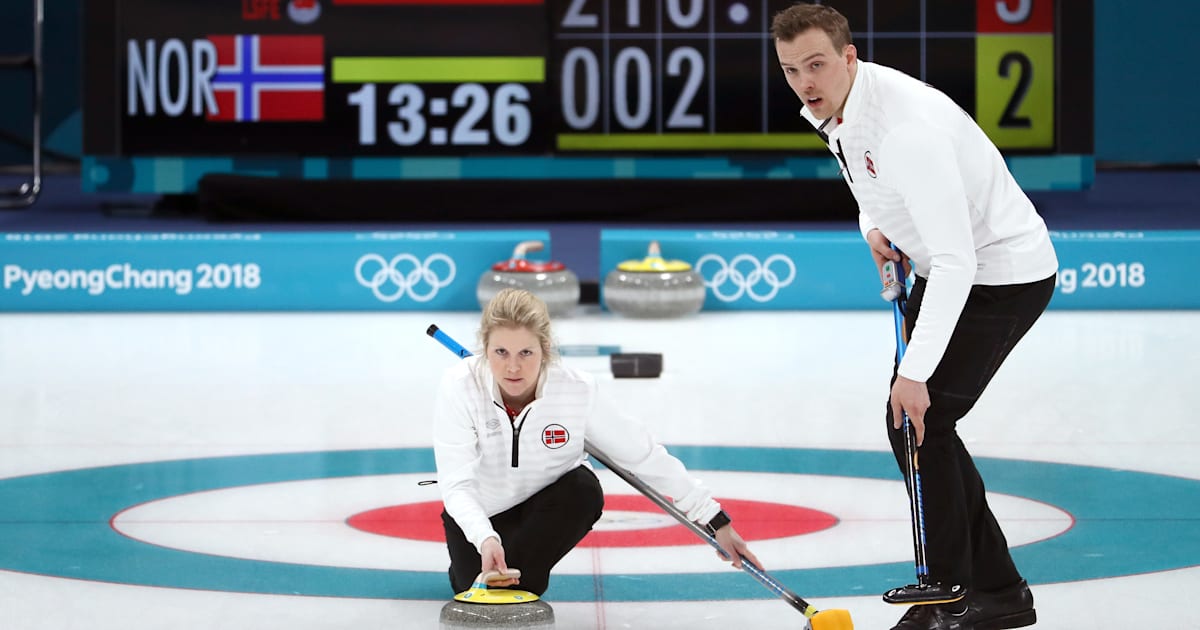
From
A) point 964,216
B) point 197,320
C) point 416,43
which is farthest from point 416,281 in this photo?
point 964,216

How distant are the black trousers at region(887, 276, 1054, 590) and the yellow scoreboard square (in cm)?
758

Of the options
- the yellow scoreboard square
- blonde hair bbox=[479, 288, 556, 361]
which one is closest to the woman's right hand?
blonde hair bbox=[479, 288, 556, 361]

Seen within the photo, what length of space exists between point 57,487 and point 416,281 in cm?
401

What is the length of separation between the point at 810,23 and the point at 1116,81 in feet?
42.3

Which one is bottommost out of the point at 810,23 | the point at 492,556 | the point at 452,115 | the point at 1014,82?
the point at 492,556

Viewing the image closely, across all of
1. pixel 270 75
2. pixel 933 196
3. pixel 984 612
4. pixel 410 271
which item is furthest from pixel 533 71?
pixel 933 196

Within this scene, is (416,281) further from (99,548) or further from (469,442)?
(469,442)

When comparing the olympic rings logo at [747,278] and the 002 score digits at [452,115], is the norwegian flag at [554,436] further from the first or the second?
the 002 score digits at [452,115]

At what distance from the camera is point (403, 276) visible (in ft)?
29.1

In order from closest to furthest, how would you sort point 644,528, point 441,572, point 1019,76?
1. point 441,572
2. point 644,528
3. point 1019,76

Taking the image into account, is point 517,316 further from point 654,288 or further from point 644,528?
point 654,288

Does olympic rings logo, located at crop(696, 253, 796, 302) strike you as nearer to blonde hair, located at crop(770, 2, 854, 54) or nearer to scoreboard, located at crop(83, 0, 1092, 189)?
scoreboard, located at crop(83, 0, 1092, 189)

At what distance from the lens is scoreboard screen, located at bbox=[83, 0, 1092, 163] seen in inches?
422

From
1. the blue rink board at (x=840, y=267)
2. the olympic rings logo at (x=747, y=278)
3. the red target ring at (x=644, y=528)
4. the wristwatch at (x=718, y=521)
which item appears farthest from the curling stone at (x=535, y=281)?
the wristwatch at (x=718, y=521)
